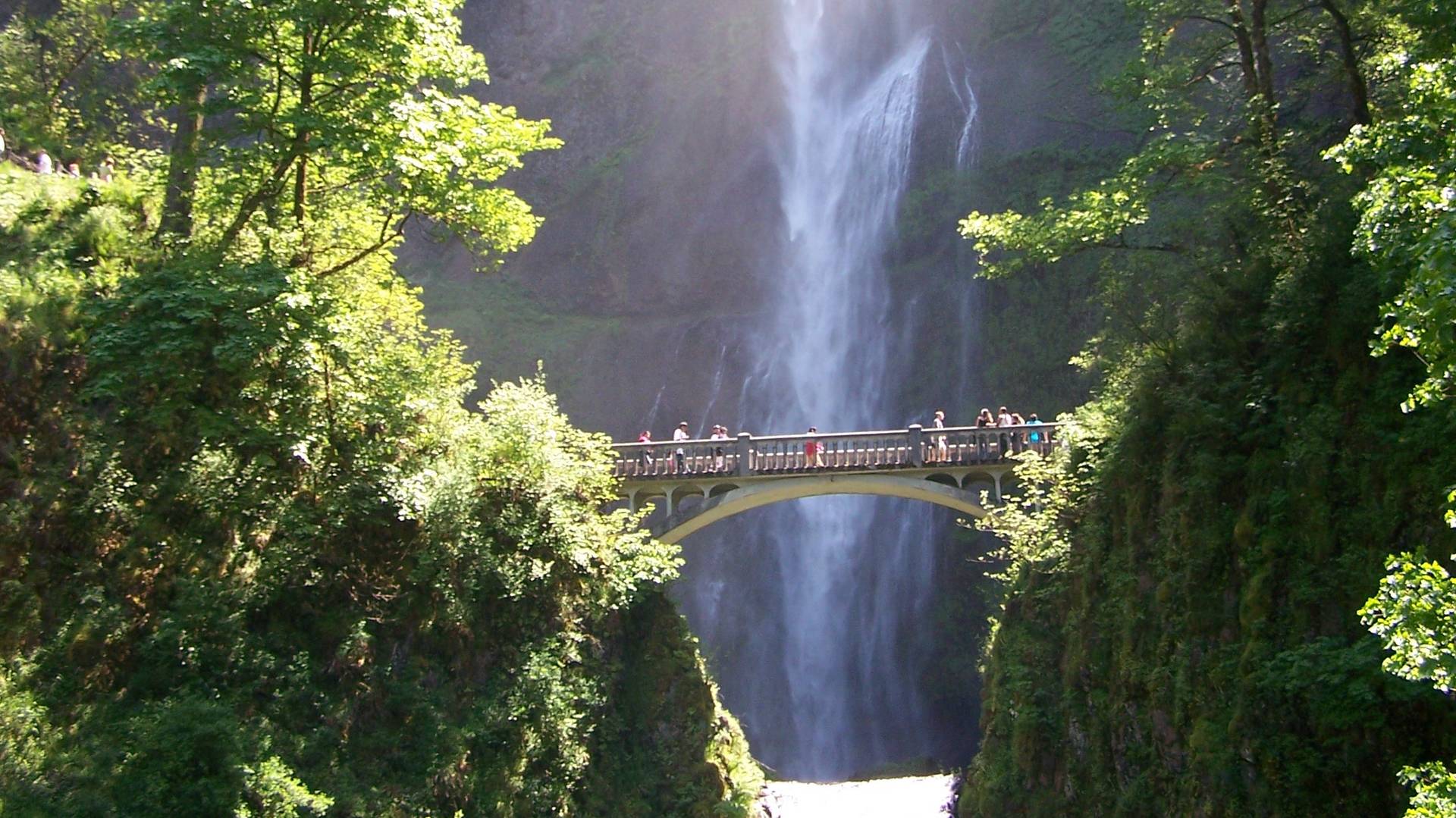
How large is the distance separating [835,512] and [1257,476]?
75.0 ft

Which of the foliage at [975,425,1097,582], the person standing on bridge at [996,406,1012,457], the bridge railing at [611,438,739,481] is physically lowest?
the foliage at [975,425,1097,582]

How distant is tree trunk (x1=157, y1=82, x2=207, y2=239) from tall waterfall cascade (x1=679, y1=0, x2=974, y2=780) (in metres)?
20.4

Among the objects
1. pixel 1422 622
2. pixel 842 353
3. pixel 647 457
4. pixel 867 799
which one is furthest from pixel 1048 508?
pixel 842 353

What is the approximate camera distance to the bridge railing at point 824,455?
74.0ft

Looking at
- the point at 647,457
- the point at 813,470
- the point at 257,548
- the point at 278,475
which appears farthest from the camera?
the point at 647,457

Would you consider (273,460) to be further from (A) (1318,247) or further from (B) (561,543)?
(A) (1318,247)

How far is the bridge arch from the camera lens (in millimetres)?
22656

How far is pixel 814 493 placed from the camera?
22969 mm

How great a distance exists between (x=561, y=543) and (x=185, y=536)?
19.4 feet

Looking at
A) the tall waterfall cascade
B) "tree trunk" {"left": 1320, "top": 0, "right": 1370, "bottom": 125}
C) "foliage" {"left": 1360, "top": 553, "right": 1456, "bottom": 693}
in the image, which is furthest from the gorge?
the tall waterfall cascade

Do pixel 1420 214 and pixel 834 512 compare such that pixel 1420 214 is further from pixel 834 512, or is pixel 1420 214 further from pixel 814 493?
pixel 834 512

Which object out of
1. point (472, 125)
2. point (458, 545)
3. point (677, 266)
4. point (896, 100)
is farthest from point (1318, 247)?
point (677, 266)

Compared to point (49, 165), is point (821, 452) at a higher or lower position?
lower

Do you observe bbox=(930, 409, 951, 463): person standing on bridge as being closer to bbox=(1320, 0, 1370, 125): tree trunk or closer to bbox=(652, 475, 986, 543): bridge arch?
bbox=(652, 475, 986, 543): bridge arch
